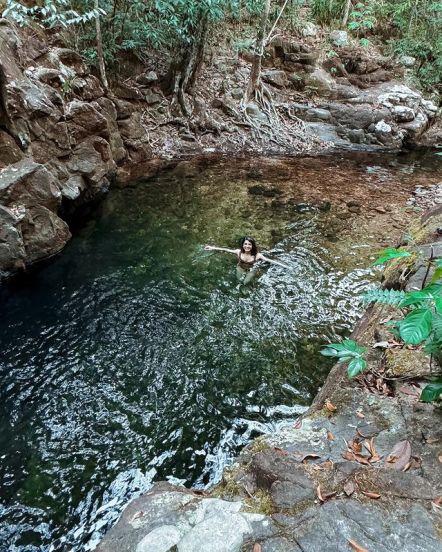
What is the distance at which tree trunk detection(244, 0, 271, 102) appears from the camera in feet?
48.1

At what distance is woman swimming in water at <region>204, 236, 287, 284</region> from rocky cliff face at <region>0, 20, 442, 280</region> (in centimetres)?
360

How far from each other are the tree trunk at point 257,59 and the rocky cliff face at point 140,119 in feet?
1.80

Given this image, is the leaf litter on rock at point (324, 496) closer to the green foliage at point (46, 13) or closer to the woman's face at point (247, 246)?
the woman's face at point (247, 246)

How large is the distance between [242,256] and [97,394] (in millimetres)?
3857

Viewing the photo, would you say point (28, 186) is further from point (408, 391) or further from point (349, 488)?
point (349, 488)

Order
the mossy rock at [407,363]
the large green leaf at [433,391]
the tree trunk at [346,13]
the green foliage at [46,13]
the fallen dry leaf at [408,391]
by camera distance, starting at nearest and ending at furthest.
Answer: the large green leaf at [433,391]
the fallen dry leaf at [408,391]
the mossy rock at [407,363]
the green foliage at [46,13]
the tree trunk at [346,13]

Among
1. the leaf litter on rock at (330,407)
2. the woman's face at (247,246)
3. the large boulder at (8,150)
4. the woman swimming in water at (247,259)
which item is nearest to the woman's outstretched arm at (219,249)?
the woman swimming in water at (247,259)

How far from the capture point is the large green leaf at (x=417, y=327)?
7.61 ft

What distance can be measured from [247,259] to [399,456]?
17.1 feet

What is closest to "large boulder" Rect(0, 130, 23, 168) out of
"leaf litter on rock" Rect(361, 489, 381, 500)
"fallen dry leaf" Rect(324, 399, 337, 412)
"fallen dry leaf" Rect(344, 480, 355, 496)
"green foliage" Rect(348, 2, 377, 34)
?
"fallen dry leaf" Rect(324, 399, 337, 412)

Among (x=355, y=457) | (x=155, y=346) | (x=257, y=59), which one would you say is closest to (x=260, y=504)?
(x=355, y=457)

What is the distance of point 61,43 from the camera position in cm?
1159

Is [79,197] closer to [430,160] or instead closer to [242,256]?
[242,256]

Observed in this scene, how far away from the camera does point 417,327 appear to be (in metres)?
2.36
